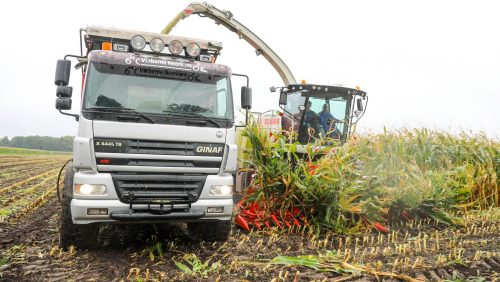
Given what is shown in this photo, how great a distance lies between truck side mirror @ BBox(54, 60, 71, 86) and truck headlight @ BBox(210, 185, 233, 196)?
227cm

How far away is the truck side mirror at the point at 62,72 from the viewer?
5281 millimetres

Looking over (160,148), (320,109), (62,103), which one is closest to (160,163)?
(160,148)

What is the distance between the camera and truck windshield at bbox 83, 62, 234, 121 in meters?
5.21

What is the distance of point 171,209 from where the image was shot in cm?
517

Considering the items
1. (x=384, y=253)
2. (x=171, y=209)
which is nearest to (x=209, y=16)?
(x=171, y=209)

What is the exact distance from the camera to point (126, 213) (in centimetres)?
501

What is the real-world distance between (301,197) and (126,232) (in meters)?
2.67

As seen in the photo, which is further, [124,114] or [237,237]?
[237,237]

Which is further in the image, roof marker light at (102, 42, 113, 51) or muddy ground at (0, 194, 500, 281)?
roof marker light at (102, 42, 113, 51)

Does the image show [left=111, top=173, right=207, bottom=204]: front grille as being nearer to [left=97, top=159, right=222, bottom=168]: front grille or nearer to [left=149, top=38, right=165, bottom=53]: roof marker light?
[left=97, top=159, right=222, bottom=168]: front grille

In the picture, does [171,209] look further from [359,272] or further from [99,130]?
[359,272]

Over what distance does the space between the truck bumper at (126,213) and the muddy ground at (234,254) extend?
17.2 inches

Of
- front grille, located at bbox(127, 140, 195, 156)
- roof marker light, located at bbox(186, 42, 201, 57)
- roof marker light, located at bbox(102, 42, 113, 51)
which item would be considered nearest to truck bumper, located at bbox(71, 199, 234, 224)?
front grille, located at bbox(127, 140, 195, 156)

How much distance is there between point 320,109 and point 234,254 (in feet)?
17.0
